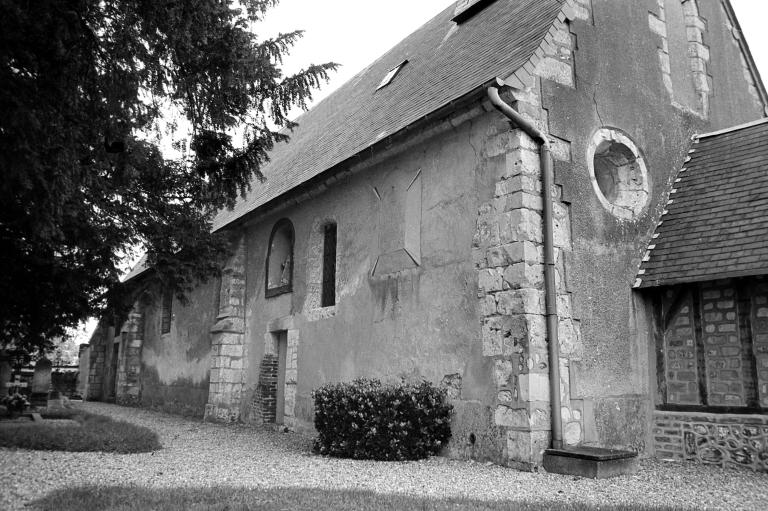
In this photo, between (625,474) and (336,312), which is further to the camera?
(336,312)

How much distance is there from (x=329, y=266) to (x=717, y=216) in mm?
6293

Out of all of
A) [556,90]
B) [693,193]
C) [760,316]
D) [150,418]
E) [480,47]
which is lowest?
[150,418]

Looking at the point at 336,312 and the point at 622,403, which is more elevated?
the point at 336,312

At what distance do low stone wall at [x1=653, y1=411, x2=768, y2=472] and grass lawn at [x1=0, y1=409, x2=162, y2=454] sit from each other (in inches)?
270

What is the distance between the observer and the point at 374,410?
8062mm

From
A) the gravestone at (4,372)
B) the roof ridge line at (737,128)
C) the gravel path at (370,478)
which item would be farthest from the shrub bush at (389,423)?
the gravestone at (4,372)

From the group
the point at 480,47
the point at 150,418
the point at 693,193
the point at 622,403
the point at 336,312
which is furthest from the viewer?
the point at 150,418

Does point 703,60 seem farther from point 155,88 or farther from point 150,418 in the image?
point 150,418

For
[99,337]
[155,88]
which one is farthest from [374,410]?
[99,337]

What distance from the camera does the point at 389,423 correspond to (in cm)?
794

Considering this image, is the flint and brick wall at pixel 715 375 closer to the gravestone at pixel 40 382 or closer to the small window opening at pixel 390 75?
the small window opening at pixel 390 75

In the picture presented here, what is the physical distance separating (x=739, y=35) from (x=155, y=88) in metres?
10.2

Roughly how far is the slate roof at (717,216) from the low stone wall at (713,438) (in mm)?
1690

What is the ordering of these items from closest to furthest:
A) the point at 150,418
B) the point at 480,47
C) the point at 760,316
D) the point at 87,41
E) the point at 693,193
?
the point at 87,41, the point at 760,316, the point at 693,193, the point at 480,47, the point at 150,418
